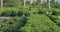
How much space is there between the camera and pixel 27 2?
37.9 feet

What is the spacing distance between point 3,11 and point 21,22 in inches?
177

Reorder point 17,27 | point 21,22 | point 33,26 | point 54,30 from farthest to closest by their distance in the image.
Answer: point 21,22, point 17,27, point 33,26, point 54,30

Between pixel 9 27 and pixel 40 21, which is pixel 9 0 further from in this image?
pixel 40 21

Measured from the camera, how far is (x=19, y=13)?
8719 mm

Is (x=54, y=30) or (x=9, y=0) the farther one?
(x=9, y=0)

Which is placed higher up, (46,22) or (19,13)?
(46,22)

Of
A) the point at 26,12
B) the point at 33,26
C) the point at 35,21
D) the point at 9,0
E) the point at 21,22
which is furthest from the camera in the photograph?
the point at 9,0

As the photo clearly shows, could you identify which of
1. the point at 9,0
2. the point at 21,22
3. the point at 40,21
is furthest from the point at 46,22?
the point at 9,0

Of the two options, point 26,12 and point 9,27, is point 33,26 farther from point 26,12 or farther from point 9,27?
point 26,12

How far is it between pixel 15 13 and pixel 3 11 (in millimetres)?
465

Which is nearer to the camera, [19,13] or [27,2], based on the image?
[19,13]

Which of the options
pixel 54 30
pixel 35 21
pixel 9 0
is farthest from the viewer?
pixel 9 0

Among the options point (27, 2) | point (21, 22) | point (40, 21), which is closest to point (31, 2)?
point (27, 2)

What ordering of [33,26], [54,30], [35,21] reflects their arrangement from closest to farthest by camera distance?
[54,30], [33,26], [35,21]
